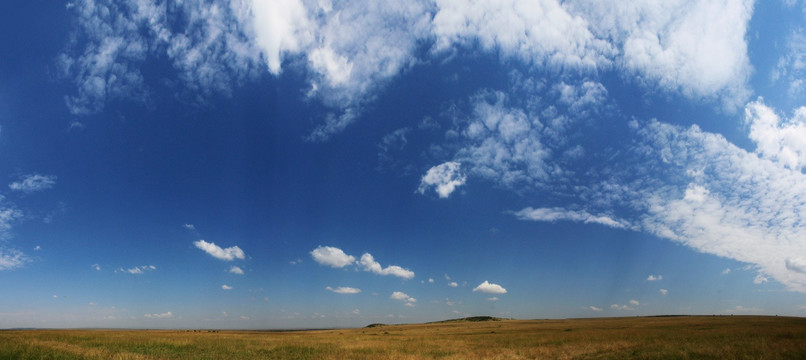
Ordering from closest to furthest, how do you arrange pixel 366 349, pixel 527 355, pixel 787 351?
1. pixel 787 351
2. pixel 527 355
3. pixel 366 349

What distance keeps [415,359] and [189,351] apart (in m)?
20.0

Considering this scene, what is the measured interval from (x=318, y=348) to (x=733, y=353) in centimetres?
3137

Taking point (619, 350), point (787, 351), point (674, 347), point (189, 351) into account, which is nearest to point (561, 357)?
point (619, 350)

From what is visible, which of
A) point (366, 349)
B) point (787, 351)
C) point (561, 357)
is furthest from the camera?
point (366, 349)

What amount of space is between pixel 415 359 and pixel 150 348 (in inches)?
952

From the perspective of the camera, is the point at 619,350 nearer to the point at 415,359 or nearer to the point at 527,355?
the point at 527,355

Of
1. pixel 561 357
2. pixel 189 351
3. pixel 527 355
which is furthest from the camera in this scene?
pixel 189 351

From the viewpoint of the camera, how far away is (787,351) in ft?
68.9

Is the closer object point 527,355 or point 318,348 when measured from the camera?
point 527,355

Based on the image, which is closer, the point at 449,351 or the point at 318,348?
the point at 449,351

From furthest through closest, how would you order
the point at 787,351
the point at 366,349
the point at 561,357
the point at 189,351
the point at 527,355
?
the point at 366,349, the point at 189,351, the point at 527,355, the point at 561,357, the point at 787,351

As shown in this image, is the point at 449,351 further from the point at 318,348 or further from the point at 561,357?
the point at 318,348

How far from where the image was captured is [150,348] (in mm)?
31297

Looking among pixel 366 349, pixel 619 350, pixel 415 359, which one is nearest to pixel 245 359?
pixel 366 349
